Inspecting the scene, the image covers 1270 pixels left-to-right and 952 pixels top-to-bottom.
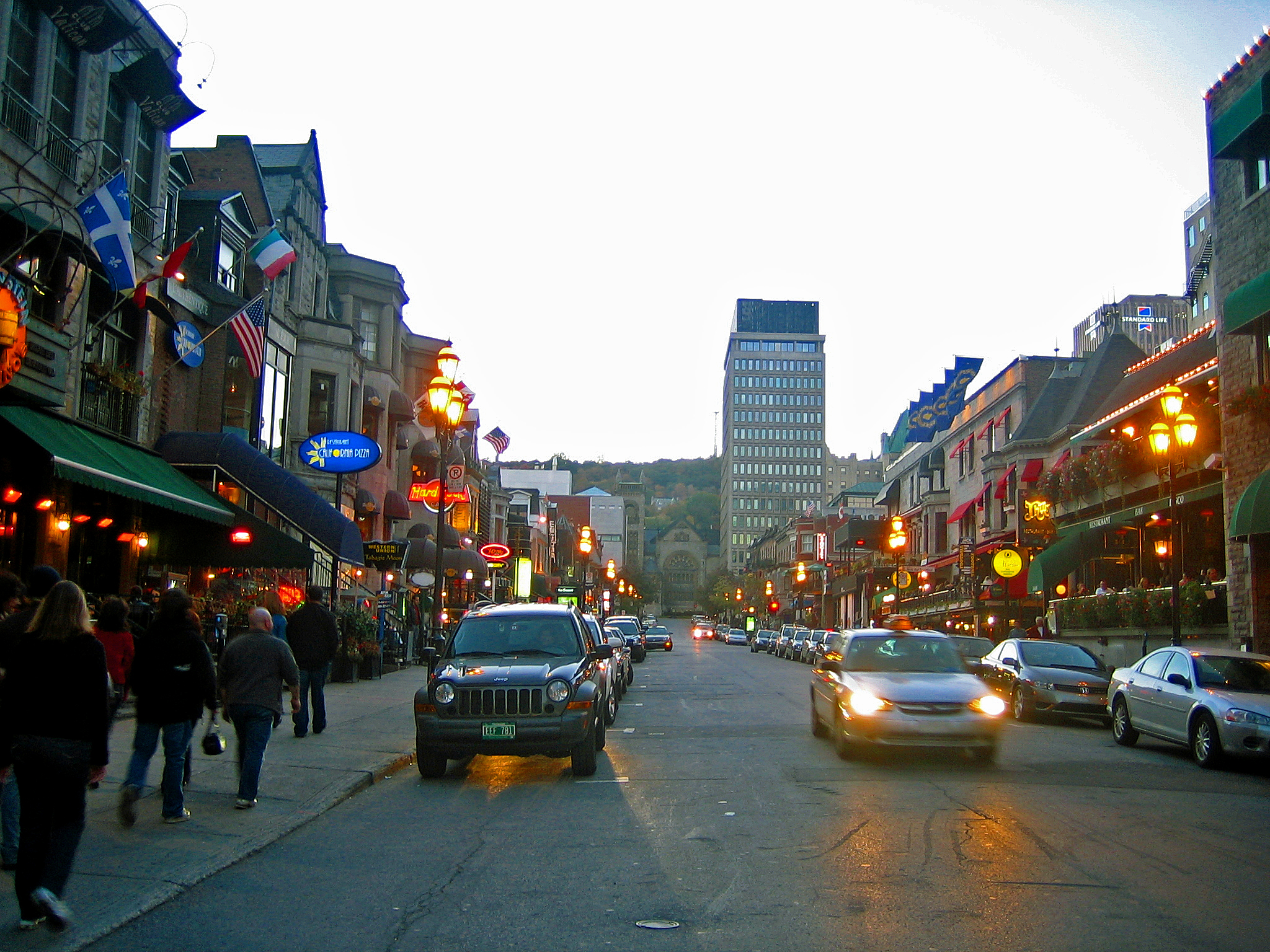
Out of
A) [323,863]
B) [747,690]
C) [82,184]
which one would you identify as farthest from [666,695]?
[323,863]

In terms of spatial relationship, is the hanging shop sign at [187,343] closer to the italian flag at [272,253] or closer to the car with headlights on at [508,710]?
the italian flag at [272,253]

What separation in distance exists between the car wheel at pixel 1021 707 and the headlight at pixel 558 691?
33.3 ft

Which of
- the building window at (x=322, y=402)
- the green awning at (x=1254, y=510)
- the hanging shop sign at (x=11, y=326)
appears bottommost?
the green awning at (x=1254, y=510)

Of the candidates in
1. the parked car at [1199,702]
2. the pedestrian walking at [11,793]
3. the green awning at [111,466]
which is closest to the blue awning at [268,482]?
the green awning at [111,466]

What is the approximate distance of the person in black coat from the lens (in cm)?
812

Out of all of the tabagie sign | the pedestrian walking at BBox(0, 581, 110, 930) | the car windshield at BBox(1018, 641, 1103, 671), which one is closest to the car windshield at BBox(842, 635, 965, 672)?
the car windshield at BBox(1018, 641, 1103, 671)

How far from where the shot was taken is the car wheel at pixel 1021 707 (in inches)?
719

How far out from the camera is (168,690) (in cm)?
812

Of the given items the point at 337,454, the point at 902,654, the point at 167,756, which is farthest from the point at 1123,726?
the point at 337,454

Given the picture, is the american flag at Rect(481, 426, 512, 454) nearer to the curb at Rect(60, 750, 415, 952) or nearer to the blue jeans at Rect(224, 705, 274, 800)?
the curb at Rect(60, 750, 415, 952)

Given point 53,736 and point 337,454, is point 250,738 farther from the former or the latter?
point 337,454

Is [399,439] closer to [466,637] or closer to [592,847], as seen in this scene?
[466,637]

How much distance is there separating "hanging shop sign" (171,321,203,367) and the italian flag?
184 centimetres

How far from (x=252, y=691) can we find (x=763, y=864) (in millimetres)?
4545
